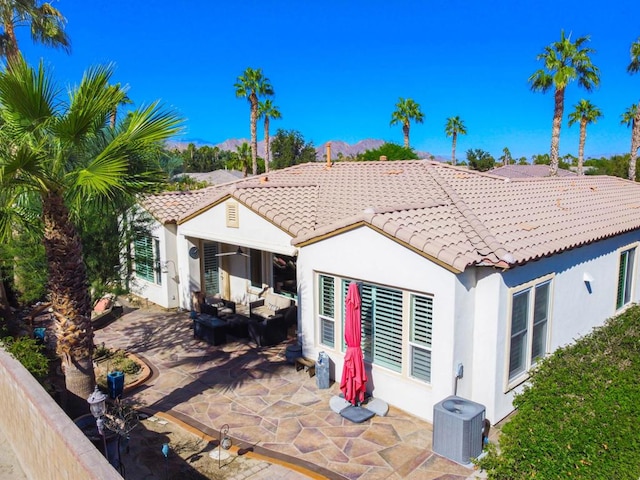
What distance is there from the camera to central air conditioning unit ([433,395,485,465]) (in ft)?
29.5

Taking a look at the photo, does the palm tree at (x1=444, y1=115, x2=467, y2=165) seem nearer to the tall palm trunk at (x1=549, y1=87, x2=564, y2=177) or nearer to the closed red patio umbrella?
the tall palm trunk at (x1=549, y1=87, x2=564, y2=177)

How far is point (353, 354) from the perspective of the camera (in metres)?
10.9

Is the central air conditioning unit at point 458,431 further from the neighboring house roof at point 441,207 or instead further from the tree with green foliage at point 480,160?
the tree with green foliage at point 480,160

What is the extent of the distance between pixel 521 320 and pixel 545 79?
107 feet

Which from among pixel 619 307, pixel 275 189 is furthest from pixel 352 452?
pixel 619 307

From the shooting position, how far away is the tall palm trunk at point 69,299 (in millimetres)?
8836

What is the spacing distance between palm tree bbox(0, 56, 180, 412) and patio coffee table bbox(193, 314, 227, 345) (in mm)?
5747

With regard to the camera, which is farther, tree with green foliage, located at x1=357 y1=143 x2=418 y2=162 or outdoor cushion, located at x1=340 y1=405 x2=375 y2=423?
tree with green foliage, located at x1=357 y1=143 x2=418 y2=162

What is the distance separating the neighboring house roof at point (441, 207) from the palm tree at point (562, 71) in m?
17.5

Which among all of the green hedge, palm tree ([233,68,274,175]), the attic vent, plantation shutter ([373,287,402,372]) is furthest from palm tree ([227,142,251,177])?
the green hedge

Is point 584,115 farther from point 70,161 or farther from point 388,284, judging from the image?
point 70,161

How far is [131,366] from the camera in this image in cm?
1345

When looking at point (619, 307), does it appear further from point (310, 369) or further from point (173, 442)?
point (173, 442)

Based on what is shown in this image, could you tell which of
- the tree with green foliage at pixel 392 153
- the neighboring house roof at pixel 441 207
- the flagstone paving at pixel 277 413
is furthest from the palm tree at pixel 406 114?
the flagstone paving at pixel 277 413
